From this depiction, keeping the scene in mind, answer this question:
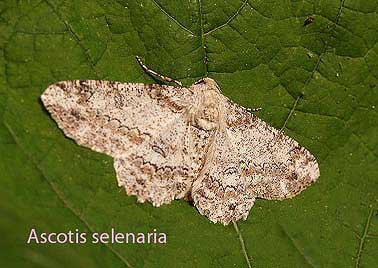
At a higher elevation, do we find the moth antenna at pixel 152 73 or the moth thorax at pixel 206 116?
the moth thorax at pixel 206 116

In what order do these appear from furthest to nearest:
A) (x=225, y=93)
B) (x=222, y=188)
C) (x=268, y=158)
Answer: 1. (x=268, y=158)
2. (x=222, y=188)
3. (x=225, y=93)

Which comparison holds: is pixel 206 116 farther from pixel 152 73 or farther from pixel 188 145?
pixel 152 73

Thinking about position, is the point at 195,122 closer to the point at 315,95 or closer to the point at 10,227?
the point at 315,95

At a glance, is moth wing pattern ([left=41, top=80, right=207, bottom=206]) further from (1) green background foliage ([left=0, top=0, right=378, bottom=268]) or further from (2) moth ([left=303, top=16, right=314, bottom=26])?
(2) moth ([left=303, top=16, right=314, bottom=26])

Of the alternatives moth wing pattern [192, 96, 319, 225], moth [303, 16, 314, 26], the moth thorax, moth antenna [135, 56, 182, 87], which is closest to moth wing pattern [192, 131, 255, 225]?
moth wing pattern [192, 96, 319, 225]

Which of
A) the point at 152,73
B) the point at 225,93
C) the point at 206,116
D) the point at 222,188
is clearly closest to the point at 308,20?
the point at 225,93

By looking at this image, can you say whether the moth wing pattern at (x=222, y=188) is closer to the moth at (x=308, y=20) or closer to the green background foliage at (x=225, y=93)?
the green background foliage at (x=225, y=93)

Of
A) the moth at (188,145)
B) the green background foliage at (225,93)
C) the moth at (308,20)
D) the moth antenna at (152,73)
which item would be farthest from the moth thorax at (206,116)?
the moth at (308,20)
